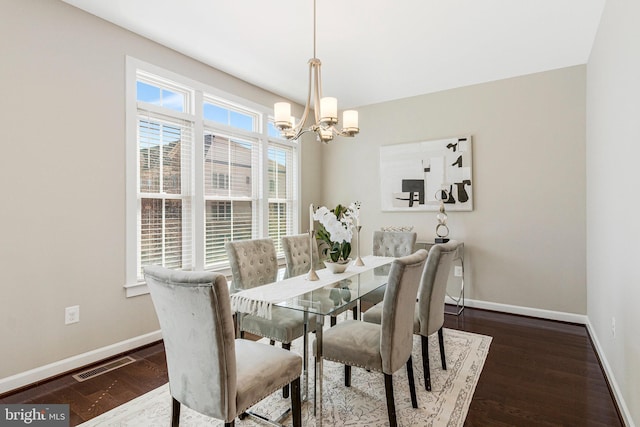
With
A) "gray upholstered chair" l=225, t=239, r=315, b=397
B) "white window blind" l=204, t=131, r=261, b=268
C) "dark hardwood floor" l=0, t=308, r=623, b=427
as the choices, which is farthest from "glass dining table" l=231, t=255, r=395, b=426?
"white window blind" l=204, t=131, r=261, b=268

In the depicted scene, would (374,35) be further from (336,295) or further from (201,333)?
(201,333)

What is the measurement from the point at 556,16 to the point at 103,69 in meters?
3.72

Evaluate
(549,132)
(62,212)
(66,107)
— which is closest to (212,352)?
(62,212)

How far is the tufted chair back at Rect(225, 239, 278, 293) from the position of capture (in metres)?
2.58

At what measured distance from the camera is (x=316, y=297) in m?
2.04

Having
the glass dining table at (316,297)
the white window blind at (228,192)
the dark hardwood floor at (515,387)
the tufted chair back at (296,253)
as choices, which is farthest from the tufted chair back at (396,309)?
the white window blind at (228,192)

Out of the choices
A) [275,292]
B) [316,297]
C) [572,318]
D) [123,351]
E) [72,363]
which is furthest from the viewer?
[572,318]

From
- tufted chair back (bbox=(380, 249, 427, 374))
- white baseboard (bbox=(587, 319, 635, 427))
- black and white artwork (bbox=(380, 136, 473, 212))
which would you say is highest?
black and white artwork (bbox=(380, 136, 473, 212))

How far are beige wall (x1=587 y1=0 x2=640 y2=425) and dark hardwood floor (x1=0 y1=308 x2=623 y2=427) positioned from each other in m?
0.17

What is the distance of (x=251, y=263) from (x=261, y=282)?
6.7 inches

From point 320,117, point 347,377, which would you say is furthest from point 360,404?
point 320,117

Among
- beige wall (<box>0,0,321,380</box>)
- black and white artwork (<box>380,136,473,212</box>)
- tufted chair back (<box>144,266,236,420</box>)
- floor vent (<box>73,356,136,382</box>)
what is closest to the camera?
tufted chair back (<box>144,266,236,420</box>)

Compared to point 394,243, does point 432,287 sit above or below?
below

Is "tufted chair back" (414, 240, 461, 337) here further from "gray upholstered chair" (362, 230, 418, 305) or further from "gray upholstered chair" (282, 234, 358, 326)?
"gray upholstered chair" (362, 230, 418, 305)
